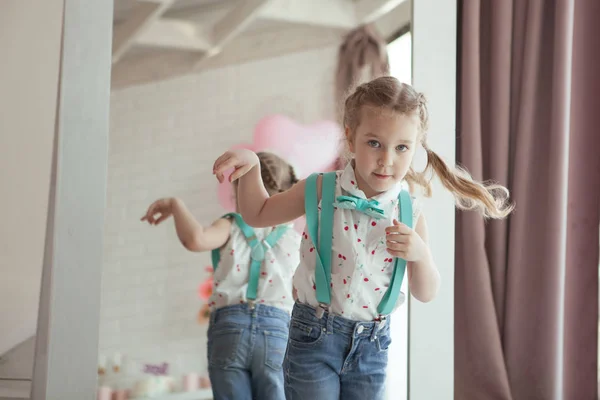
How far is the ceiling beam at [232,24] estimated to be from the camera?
1.57 meters

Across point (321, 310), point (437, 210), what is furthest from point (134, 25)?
point (437, 210)

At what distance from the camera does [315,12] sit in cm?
170

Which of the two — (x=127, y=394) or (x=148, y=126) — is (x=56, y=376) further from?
(x=148, y=126)

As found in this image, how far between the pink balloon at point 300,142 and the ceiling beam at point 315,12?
0.80ft

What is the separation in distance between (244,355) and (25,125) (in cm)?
107

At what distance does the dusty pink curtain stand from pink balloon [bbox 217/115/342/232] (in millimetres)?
531

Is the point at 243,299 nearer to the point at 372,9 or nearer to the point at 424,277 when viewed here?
the point at 424,277

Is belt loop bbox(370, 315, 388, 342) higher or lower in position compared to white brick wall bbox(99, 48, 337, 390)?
lower

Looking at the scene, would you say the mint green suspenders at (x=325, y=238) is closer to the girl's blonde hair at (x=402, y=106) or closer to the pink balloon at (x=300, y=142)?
the girl's blonde hair at (x=402, y=106)

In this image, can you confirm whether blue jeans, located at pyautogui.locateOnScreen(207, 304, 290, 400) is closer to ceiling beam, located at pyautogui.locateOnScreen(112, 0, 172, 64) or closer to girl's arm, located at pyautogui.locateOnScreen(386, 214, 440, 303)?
girl's arm, located at pyautogui.locateOnScreen(386, 214, 440, 303)

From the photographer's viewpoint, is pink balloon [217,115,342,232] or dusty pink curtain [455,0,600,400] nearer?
pink balloon [217,115,342,232]

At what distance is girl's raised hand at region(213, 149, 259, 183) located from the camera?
1264 mm

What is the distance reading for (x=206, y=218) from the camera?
1.58m

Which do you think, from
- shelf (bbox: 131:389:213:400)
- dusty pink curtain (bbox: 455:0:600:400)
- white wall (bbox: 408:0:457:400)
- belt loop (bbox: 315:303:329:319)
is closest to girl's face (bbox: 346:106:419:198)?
belt loop (bbox: 315:303:329:319)
